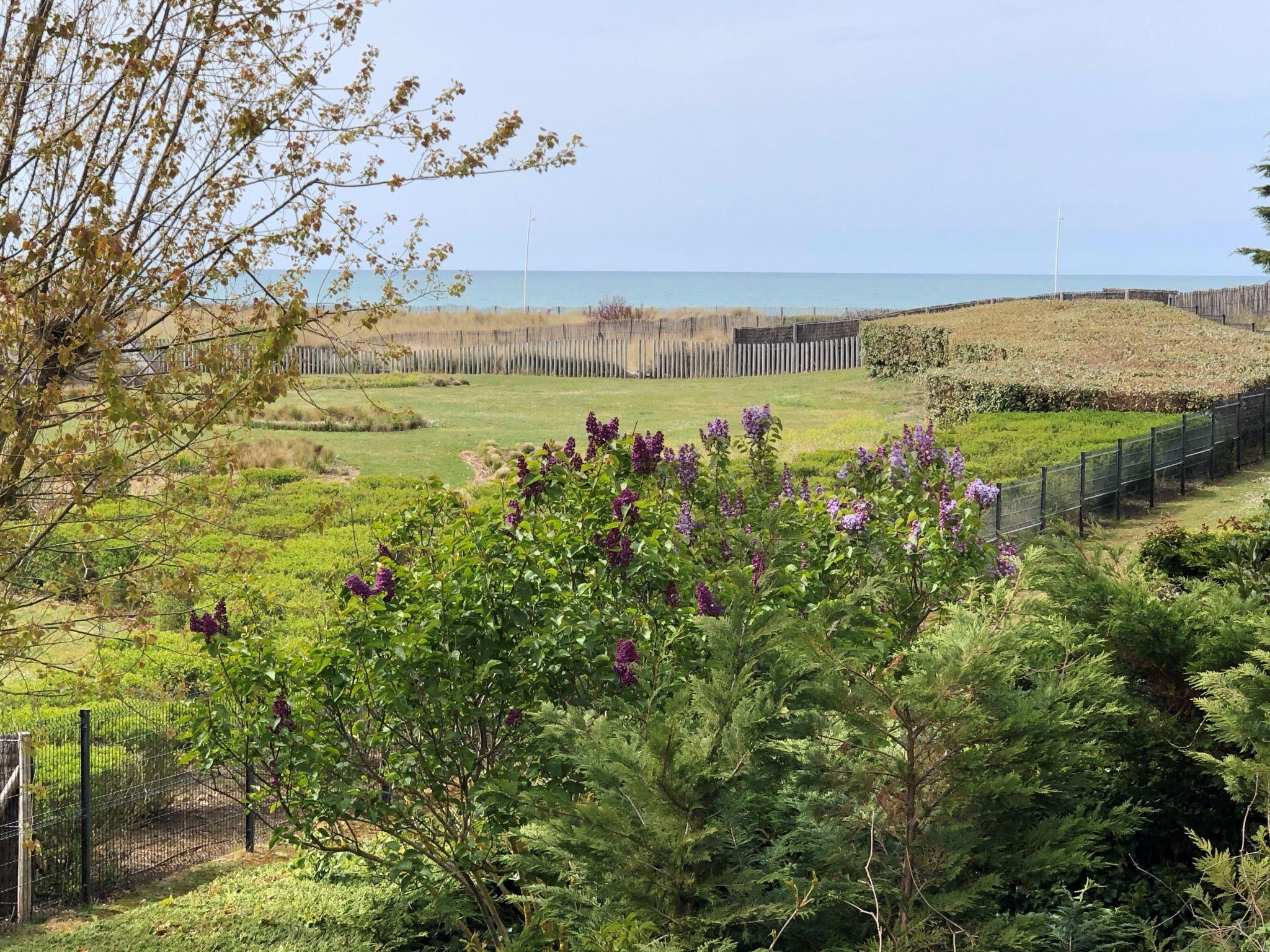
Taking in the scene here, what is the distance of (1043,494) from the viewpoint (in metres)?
13.6

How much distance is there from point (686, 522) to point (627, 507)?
509 mm

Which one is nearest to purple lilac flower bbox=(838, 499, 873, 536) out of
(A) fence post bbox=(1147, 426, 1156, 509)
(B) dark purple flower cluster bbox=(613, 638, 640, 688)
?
(B) dark purple flower cluster bbox=(613, 638, 640, 688)

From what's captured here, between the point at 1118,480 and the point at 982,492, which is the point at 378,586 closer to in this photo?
the point at 982,492

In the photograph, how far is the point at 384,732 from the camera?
5.00m

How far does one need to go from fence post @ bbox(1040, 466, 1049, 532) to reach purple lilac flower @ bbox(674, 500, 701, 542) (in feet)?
29.3

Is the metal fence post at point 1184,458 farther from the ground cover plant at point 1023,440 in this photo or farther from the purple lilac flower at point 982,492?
the purple lilac flower at point 982,492

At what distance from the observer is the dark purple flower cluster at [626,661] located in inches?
161

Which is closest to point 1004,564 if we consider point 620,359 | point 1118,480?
point 1118,480

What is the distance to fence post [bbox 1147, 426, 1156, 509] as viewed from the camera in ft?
51.9

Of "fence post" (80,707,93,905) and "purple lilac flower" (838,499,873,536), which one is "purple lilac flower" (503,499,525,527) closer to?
"purple lilac flower" (838,499,873,536)

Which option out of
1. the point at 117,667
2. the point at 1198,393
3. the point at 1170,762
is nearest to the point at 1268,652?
the point at 1170,762

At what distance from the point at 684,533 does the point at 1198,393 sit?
16676 millimetres

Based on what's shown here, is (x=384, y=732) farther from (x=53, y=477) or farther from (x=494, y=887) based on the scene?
(x=53, y=477)

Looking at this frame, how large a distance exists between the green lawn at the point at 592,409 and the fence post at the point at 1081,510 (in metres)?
5.86
